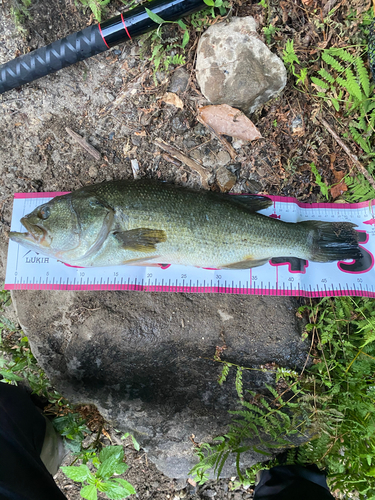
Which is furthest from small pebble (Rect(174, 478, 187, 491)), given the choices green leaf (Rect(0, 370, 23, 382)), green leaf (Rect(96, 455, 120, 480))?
green leaf (Rect(0, 370, 23, 382))

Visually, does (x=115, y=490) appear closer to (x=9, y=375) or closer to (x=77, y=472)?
(x=77, y=472)

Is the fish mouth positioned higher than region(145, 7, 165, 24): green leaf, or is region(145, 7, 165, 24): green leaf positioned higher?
region(145, 7, 165, 24): green leaf

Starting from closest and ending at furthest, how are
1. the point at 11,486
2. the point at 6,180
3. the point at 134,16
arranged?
the point at 11,486, the point at 134,16, the point at 6,180

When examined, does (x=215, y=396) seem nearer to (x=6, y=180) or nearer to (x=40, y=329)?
(x=40, y=329)

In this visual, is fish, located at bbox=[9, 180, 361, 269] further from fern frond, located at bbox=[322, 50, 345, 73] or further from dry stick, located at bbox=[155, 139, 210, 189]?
fern frond, located at bbox=[322, 50, 345, 73]

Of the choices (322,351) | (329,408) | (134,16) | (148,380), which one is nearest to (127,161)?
(134,16)

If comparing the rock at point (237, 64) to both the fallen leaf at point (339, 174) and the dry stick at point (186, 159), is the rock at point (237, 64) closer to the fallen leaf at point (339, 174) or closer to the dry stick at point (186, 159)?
the dry stick at point (186, 159)
